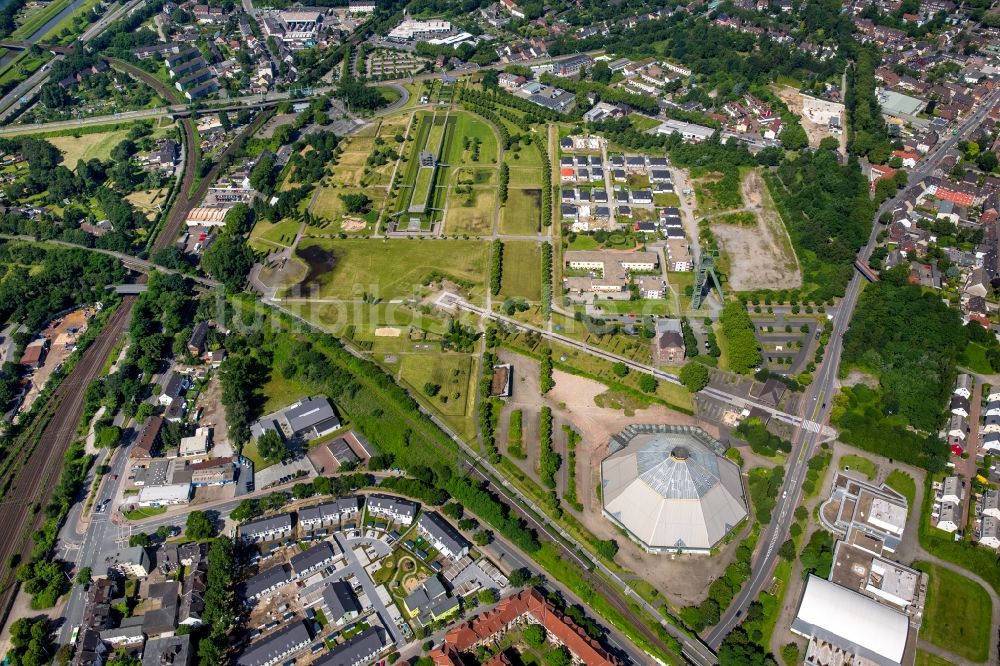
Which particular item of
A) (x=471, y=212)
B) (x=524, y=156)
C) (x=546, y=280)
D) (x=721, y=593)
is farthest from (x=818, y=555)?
(x=524, y=156)

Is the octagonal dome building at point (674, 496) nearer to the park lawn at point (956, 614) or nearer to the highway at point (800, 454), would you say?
the highway at point (800, 454)

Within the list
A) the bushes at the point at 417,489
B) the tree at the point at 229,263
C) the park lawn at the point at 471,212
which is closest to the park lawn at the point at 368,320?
the tree at the point at 229,263

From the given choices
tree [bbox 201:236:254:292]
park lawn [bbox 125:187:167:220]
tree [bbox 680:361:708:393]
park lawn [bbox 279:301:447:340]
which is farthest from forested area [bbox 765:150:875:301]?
park lawn [bbox 125:187:167:220]

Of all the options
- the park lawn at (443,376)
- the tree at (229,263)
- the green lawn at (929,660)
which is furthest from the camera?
the tree at (229,263)

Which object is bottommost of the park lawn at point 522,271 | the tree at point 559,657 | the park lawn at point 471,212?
the tree at point 559,657

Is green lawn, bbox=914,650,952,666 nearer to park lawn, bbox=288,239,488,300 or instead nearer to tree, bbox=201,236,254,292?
park lawn, bbox=288,239,488,300
